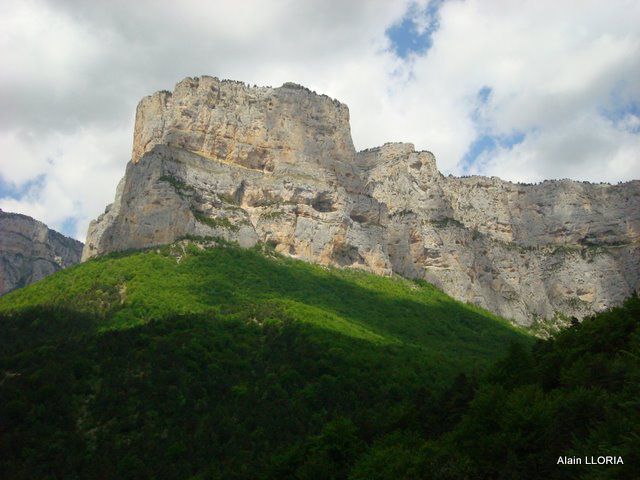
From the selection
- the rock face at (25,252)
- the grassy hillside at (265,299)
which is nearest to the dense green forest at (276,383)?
the grassy hillside at (265,299)

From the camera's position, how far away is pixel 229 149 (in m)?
115

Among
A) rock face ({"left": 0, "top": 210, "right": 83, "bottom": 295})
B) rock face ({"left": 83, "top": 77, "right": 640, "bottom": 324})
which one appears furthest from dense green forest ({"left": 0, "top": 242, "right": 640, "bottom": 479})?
rock face ({"left": 0, "top": 210, "right": 83, "bottom": 295})

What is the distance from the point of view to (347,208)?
373ft

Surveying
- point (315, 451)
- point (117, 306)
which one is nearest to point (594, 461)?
point (315, 451)

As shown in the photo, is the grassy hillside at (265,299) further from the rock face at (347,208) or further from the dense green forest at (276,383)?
the rock face at (347,208)

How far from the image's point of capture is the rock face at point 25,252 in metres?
158

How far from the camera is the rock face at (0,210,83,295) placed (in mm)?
158125

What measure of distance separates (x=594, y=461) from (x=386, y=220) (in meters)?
101

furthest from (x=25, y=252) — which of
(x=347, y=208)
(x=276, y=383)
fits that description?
(x=276, y=383)

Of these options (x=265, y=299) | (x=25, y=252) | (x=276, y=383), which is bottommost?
(x=276, y=383)

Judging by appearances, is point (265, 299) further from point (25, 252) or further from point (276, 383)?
point (25, 252)

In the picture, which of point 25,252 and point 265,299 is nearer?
point 265,299

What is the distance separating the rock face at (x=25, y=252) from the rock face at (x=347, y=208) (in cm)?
4094

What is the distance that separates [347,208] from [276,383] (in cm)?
6304
